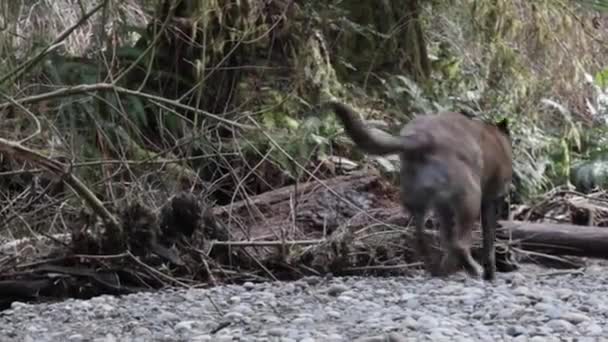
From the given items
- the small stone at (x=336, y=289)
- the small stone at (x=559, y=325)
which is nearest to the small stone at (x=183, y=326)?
the small stone at (x=336, y=289)

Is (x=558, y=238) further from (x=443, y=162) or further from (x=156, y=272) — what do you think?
(x=156, y=272)

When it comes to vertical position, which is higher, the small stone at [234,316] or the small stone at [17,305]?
the small stone at [234,316]

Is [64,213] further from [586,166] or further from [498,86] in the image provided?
[586,166]

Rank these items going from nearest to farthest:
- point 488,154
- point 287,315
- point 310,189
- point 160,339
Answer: point 160,339
point 287,315
point 488,154
point 310,189

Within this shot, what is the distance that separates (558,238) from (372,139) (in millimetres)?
2380

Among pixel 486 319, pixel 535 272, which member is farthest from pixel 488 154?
pixel 486 319

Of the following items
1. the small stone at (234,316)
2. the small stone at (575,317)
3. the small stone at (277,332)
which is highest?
the small stone at (575,317)

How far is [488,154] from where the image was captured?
21.6 ft

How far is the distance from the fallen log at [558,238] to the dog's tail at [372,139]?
195cm

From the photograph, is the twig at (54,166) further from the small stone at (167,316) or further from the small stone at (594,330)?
the small stone at (594,330)

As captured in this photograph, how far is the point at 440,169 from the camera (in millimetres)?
5957

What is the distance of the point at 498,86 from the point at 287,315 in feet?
20.4

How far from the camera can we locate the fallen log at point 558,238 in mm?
7527

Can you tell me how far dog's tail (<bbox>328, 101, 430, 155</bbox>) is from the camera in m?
5.73
